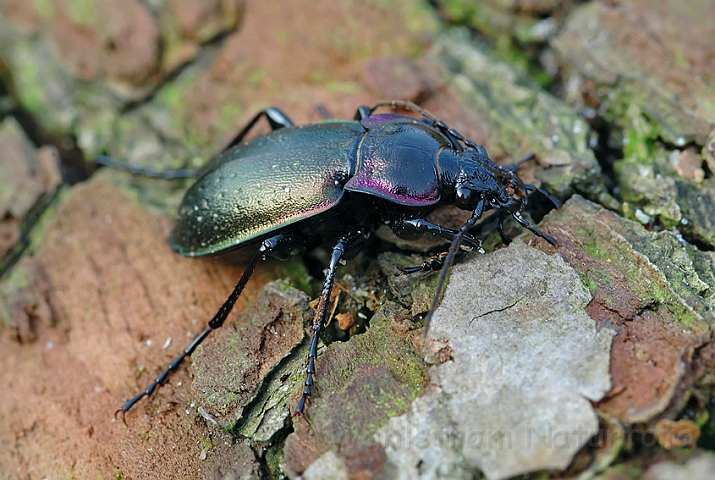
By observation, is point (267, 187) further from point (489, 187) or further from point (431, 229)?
point (489, 187)

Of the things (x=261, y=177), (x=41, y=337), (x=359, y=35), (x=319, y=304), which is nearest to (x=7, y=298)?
(x=41, y=337)

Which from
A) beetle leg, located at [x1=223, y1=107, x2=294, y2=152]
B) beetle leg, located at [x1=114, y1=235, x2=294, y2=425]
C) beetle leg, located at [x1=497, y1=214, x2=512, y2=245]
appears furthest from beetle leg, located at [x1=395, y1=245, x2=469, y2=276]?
beetle leg, located at [x1=223, y1=107, x2=294, y2=152]

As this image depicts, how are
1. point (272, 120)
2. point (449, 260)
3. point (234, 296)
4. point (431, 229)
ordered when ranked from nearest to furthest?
point (449, 260) → point (431, 229) → point (234, 296) → point (272, 120)

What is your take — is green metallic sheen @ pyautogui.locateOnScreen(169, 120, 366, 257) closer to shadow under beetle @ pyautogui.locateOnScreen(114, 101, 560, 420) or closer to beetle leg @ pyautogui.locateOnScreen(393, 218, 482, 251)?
shadow under beetle @ pyautogui.locateOnScreen(114, 101, 560, 420)

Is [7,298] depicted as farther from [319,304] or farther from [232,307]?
[319,304]

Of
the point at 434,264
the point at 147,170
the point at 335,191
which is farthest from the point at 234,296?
the point at 147,170

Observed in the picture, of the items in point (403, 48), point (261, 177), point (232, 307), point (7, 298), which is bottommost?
point (7, 298)
